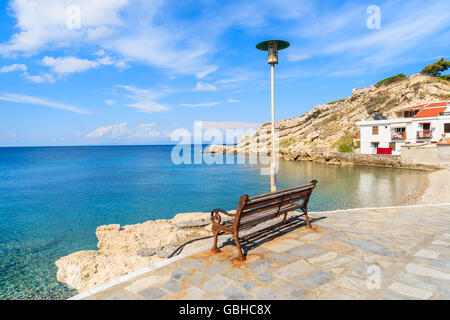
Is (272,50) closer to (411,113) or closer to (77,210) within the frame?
(77,210)

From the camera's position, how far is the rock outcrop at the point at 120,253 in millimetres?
6863

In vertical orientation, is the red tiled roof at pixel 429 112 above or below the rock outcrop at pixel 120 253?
above

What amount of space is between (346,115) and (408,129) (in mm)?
27024

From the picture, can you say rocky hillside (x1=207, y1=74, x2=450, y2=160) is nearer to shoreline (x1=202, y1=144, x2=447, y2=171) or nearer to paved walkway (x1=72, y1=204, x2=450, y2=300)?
shoreline (x1=202, y1=144, x2=447, y2=171)

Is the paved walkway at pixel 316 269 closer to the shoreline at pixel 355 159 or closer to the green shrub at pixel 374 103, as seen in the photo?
the shoreline at pixel 355 159

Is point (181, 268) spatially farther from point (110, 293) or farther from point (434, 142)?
point (434, 142)

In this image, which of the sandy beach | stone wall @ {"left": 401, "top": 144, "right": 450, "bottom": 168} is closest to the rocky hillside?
stone wall @ {"left": 401, "top": 144, "right": 450, "bottom": 168}

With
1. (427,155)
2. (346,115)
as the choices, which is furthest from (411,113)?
(346,115)

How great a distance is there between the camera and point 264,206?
5203 mm

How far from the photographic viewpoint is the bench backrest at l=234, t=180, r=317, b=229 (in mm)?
4680

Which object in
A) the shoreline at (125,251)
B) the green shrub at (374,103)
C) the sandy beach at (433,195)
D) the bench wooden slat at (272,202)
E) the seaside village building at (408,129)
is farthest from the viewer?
the green shrub at (374,103)

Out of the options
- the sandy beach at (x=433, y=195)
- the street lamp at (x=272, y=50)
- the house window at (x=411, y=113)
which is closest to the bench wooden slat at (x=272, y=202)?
the street lamp at (x=272, y=50)

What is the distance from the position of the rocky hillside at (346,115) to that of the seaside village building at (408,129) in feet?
17.7
